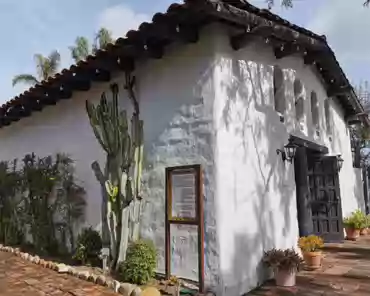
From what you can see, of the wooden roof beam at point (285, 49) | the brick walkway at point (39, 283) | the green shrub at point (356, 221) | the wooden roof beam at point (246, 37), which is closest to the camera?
the brick walkway at point (39, 283)

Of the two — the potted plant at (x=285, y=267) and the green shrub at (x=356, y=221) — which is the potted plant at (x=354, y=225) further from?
the potted plant at (x=285, y=267)

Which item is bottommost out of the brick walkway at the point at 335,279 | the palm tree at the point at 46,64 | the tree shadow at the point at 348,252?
the brick walkway at the point at 335,279

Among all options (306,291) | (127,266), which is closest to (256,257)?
(306,291)

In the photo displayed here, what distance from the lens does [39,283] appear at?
525 centimetres

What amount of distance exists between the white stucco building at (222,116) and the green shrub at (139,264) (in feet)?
1.04

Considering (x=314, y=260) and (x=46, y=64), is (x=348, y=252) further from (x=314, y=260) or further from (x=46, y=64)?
(x=46, y=64)

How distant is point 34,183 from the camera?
8094 mm

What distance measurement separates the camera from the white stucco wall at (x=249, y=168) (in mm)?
5133

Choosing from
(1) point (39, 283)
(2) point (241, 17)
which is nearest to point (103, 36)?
(2) point (241, 17)

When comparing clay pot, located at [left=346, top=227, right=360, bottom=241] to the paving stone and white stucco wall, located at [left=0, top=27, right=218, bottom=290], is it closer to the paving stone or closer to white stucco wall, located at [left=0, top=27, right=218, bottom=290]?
the paving stone

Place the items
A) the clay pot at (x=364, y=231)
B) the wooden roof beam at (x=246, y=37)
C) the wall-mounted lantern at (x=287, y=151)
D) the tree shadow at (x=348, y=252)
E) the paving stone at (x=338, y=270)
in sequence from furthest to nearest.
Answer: the clay pot at (x=364, y=231) < the tree shadow at (x=348, y=252) < the wall-mounted lantern at (x=287, y=151) < the paving stone at (x=338, y=270) < the wooden roof beam at (x=246, y=37)

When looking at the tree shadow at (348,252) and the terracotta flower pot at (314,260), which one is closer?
the terracotta flower pot at (314,260)

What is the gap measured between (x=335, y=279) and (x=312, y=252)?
0.78 metres

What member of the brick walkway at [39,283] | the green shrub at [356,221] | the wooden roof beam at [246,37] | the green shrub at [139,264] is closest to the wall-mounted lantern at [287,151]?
the wooden roof beam at [246,37]
